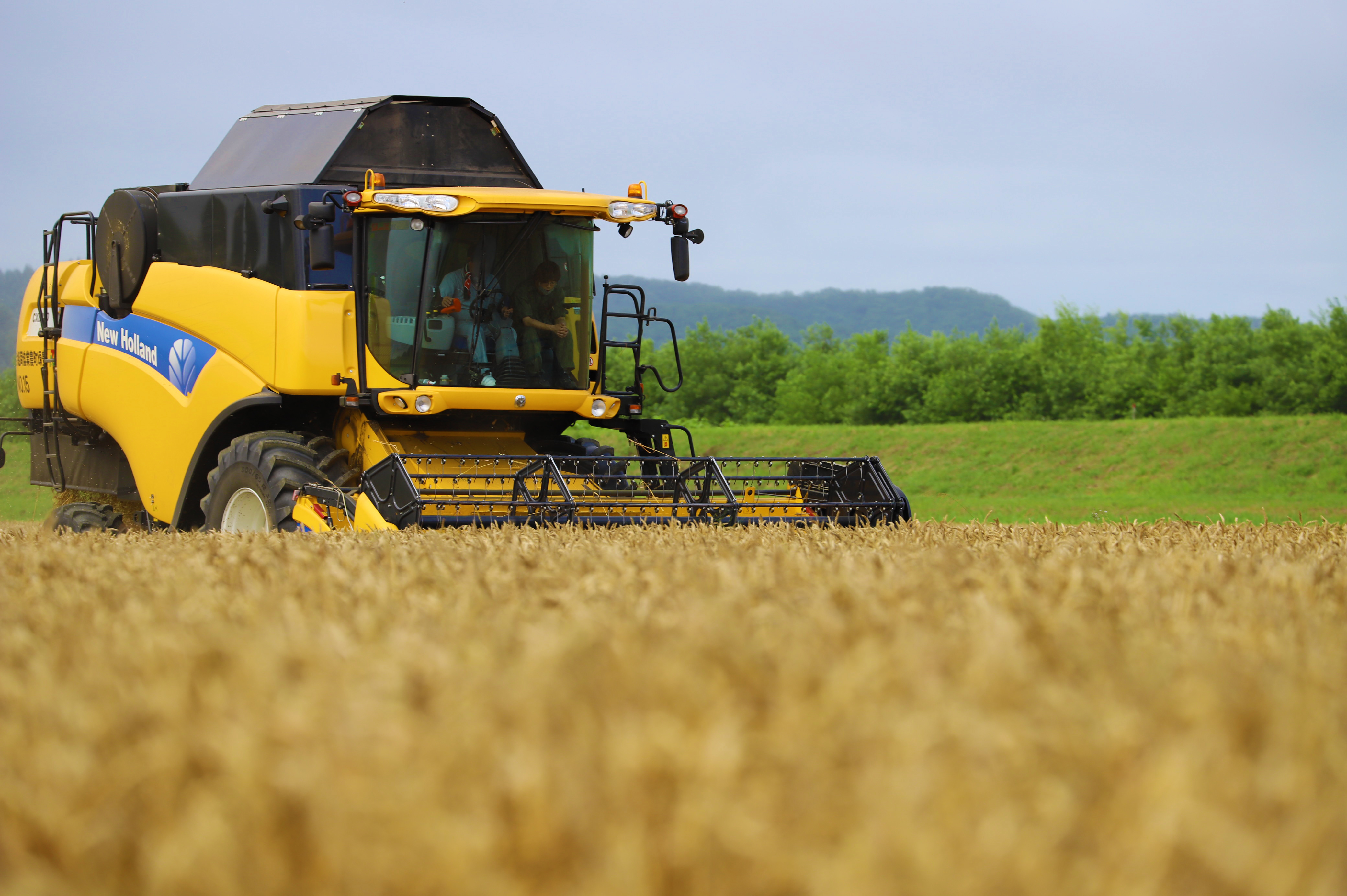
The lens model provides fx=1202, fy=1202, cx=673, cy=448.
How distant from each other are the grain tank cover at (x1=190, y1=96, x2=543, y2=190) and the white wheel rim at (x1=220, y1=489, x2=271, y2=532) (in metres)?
2.34

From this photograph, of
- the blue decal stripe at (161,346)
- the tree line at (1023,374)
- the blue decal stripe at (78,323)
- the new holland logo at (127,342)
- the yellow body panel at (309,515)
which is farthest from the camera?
the tree line at (1023,374)

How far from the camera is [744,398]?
60.0 metres

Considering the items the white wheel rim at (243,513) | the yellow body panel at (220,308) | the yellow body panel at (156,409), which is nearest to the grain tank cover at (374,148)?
the yellow body panel at (220,308)

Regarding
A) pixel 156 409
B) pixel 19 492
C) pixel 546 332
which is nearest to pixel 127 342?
pixel 156 409

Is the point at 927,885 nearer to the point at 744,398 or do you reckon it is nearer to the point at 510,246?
the point at 510,246

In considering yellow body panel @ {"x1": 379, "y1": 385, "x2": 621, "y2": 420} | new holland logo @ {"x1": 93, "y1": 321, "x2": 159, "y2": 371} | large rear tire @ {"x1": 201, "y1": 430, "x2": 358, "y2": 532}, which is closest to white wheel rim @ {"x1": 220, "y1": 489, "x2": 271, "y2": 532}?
large rear tire @ {"x1": 201, "y1": 430, "x2": 358, "y2": 532}

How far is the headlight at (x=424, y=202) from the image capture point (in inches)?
296

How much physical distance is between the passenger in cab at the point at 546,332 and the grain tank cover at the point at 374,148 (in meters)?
1.33

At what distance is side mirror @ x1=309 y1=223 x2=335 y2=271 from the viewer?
7.46m

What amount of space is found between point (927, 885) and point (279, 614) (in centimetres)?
170

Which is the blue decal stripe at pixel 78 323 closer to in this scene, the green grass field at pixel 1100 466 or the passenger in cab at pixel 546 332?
the passenger in cab at pixel 546 332

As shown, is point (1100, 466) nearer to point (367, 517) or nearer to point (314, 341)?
point (314, 341)

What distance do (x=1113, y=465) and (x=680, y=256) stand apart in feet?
88.0

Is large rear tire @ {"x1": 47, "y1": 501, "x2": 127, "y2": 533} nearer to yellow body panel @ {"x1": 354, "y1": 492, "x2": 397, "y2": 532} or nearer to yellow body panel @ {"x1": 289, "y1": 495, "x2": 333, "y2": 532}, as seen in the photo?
yellow body panel @ {"x1": 289, "y1": 495, "x2": 333, "y2": 532}
